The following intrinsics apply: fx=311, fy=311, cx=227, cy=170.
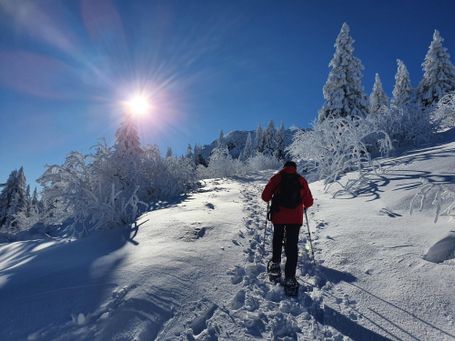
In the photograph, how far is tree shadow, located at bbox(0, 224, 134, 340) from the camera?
285 cm

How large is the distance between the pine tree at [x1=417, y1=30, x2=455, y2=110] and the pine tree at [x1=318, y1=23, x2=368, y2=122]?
26.2 feet

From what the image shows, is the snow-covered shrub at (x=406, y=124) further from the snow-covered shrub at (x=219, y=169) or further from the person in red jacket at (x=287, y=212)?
the snow-covered shrub at (x=219, y=169)

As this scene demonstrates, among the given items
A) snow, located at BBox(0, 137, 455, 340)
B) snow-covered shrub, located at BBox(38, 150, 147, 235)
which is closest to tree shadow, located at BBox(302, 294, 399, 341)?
snow, located at BBox(0, 137, 455, 340)

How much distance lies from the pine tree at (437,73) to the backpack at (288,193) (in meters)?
30.1

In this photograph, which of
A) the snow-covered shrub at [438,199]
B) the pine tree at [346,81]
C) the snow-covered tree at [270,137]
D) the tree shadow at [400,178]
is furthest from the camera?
the snow-covered tree at [270,137]

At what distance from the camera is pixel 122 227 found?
6816mm

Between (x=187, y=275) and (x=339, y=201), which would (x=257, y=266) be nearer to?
(x=187, y=275)

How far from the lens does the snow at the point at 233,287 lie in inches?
115

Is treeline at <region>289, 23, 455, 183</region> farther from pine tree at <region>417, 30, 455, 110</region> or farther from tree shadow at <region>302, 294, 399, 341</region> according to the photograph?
tree shadow at <region>302, 294, 399, 341</region>

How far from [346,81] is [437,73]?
10.6 metres

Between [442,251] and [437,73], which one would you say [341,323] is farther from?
[437,73]

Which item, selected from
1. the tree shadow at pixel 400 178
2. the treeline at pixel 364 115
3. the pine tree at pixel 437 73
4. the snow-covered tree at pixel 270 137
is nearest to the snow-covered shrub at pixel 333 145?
the treeline at pixel 364 115

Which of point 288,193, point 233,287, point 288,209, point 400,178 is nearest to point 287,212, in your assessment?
point 288,209

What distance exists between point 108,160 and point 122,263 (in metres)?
6.70
